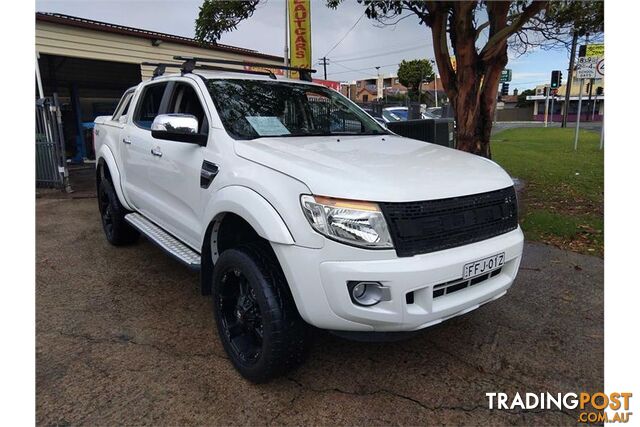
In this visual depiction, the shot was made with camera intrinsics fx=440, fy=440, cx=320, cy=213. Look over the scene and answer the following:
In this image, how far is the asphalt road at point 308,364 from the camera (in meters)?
2.44

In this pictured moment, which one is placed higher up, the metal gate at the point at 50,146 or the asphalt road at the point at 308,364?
the metal gate at the point at 50,146

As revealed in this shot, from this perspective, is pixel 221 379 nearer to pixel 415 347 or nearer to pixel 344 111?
pixel 415 347

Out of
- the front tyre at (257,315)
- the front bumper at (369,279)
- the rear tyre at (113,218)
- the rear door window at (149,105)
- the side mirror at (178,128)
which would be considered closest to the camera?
the front bumper at (369,279)

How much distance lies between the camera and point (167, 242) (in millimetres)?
3736

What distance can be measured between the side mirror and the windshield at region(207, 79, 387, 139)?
0.70ft

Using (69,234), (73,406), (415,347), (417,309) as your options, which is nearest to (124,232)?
(69,234)

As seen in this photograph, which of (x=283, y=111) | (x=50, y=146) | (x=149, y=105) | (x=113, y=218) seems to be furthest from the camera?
(x=50, y=146)

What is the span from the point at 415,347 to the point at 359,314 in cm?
108

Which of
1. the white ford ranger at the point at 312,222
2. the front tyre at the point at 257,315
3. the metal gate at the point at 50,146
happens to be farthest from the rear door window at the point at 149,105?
the metal gate at the point at 50,146

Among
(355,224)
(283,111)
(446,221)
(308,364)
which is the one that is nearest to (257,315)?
(308,364)

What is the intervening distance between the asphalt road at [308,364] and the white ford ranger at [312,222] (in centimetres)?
28

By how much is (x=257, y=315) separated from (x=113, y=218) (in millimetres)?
3281

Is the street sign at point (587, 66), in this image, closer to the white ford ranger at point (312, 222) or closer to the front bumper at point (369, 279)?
the white ford ranger at point (312, 222)

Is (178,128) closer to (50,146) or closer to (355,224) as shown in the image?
(355,224)
